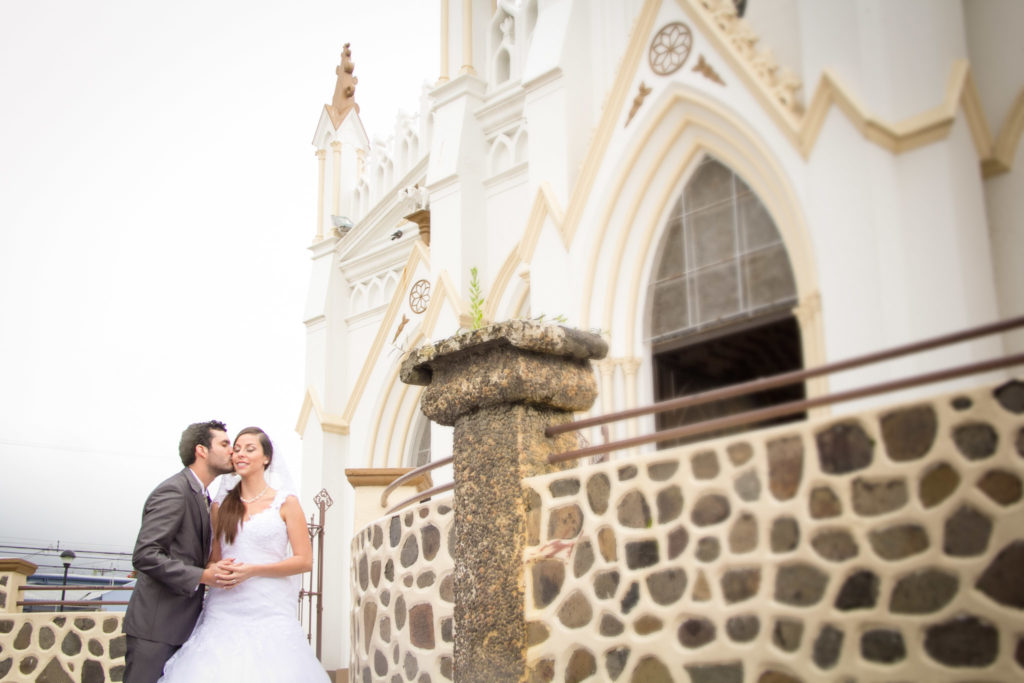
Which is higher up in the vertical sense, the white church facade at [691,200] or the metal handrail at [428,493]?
the white church facade at [691,200]

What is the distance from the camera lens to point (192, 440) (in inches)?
206

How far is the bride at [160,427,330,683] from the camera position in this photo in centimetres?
450

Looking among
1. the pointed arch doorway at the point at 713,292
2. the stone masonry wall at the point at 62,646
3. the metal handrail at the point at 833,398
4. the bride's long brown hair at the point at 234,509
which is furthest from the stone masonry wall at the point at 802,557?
the stone masonry wall at the point at 62,646

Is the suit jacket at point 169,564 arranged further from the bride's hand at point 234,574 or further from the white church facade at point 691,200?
the white church facade at point 691,200

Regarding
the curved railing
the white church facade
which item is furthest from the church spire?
the curved railing

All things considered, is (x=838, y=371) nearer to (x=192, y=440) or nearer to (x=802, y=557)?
(x=802, y=557)

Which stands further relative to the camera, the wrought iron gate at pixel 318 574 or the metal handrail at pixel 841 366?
the wrought iron gate at pixel 318 574

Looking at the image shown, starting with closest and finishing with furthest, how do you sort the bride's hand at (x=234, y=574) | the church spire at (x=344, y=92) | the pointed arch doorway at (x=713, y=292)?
the bride's hand at (x=234, y=574), the pointed arch doorway at (x=713, y=292), the church spire at (x=344, y=92)

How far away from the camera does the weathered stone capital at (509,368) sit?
15.0ft

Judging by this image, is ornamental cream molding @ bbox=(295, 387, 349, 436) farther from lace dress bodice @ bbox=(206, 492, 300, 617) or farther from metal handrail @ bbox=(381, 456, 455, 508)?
lace dress bodice @ bbox=(206, 492, 300, 617)

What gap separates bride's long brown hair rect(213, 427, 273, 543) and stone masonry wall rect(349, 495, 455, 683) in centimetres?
102

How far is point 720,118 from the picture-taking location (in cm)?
912

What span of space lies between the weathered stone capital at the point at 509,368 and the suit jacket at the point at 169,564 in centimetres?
134

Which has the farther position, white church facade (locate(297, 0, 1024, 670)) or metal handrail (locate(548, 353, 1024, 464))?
white church facade (locate(297, 0, 1024, 670))
